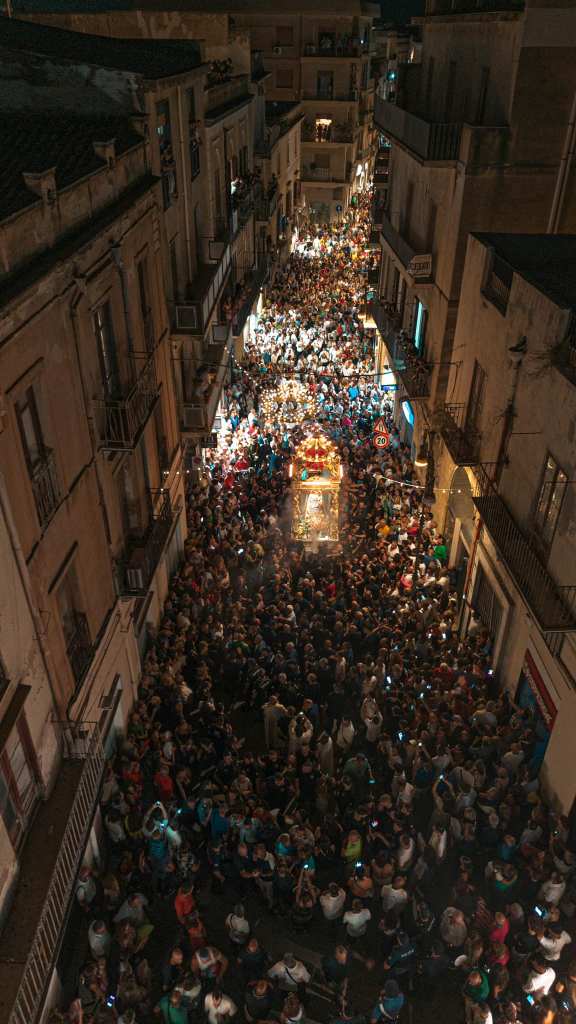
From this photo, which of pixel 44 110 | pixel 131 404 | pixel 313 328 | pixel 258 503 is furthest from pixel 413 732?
pixel 313 328

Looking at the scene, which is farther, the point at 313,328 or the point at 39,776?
the point at 313,328

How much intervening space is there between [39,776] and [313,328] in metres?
27.1

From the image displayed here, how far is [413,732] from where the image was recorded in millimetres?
13773

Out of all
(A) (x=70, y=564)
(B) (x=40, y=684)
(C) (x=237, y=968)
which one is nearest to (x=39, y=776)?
(B) (x=40, y=684)

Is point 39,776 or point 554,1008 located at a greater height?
point 39,776

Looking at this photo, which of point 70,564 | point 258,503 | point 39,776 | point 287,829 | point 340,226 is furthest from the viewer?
point 340,226

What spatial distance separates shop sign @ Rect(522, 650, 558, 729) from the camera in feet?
42.9

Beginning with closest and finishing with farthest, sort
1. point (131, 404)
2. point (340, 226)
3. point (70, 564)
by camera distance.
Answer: point (70, 564) → point (131, 404) → point (340, 226)

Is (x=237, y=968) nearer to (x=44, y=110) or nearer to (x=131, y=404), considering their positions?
(x=131, y=404)

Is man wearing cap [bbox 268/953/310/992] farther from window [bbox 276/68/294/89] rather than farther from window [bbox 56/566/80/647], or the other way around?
window [bbox 276/68/294/89]

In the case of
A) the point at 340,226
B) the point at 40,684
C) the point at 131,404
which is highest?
the point at 131,404

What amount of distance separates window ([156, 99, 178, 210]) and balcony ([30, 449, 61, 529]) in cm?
968

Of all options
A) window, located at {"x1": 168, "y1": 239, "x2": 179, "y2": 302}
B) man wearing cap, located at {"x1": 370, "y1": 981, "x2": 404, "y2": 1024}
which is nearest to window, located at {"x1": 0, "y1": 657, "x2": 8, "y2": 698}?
man wearing cap, located at {"x1": 370, "y1": 981, "x2": 404, "y2": 1024}

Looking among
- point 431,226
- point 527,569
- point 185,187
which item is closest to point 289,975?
point 527,569
